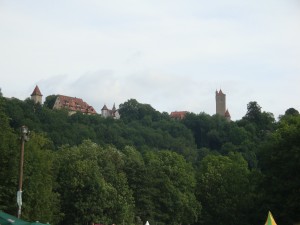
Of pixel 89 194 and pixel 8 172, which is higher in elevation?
pixel 8 172

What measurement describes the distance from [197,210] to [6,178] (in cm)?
3073

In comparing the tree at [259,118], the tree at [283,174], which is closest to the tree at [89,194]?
the tree at [283,174]

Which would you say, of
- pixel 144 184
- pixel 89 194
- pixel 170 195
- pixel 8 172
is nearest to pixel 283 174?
pixel 89 194

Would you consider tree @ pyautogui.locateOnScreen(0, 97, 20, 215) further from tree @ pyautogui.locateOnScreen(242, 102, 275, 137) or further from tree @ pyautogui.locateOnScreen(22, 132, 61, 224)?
tree @ pyautogui.locateOnScreen(242, 102, 275, 137)

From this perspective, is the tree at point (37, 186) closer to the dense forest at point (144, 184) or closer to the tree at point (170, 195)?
the dense forest at point (144, 184)

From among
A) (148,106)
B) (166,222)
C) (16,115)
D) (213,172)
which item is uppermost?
(148,106)

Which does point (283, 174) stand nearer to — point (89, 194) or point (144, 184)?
point (89, 194)

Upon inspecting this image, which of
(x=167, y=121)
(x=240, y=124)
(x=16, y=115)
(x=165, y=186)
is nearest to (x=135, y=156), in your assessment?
(x=165, y=186)

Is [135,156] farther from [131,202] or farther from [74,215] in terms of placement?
[74,215]

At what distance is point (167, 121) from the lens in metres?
181

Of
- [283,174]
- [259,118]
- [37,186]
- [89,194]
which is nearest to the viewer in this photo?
[37,186]

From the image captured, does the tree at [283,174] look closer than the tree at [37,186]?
No

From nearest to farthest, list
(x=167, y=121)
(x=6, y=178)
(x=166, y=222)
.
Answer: (x=6, y=178) < (x=166, y=222) < (x=167, y=121)

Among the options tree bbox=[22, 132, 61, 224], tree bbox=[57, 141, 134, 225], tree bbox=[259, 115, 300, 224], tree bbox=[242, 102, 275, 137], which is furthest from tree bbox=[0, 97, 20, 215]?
tree bbox=[242, 102, 275, 137]
